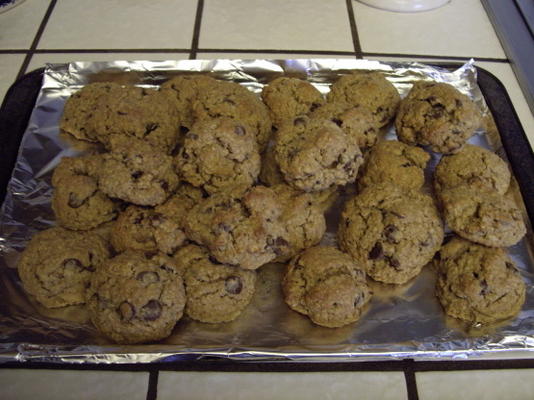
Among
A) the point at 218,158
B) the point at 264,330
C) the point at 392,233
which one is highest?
the point at 218,158

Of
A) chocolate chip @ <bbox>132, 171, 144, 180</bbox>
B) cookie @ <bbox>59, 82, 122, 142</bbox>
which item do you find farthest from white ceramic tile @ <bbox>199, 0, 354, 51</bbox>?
chocolate chip @ <bbox>132, 171, 144, 180</bbox>

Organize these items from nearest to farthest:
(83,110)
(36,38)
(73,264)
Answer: (73,264) → (83,110) → (36,38)

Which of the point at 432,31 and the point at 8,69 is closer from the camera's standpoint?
the point at 8,69

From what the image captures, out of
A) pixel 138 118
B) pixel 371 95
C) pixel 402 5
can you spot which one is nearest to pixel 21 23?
pixel 138 118

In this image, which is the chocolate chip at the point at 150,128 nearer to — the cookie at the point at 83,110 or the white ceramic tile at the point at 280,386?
the cookie at the point at 83,110

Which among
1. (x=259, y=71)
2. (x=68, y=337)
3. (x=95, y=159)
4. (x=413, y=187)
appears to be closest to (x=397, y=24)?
(x=259, y=71)

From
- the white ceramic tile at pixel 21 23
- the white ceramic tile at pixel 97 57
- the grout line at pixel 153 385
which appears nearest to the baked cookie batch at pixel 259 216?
the grout line at pixel 153 385

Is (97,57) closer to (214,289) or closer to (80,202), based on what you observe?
(80,202)
